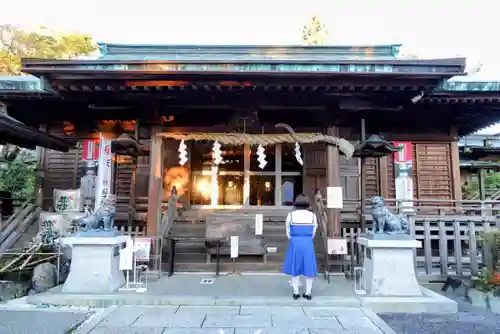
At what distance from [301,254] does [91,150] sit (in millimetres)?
8014

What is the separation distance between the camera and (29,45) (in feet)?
68.2

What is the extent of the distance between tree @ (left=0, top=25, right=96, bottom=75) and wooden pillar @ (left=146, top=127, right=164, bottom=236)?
50.7ft

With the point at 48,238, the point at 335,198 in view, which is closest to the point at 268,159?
the point at 335,198

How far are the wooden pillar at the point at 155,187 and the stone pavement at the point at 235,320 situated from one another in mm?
2661

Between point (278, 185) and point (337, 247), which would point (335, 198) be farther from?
point (278, 185)

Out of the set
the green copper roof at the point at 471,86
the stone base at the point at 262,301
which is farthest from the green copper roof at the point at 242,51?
the stone base at the point at 262,301

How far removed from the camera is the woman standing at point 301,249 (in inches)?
236

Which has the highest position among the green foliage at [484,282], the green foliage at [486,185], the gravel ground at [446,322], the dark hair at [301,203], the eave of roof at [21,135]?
the eave of roof at [21,135]

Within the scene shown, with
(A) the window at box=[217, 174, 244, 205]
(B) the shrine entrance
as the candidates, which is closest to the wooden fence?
(B) the shrine entrance

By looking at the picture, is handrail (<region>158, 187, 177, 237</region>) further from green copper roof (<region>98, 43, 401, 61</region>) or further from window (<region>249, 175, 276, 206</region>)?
green copper roof (<region>98, 43, 401, 61</region>)

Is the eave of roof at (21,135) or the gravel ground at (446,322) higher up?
the eave of roof at (21,135)

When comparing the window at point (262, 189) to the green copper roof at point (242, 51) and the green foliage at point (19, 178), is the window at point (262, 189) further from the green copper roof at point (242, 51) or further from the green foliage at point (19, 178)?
the green foliage at point (19, 178)

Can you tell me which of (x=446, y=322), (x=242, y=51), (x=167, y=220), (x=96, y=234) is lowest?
(x=446, y=322)

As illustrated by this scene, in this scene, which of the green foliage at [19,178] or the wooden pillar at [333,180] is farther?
the green foliage at [19,178]
